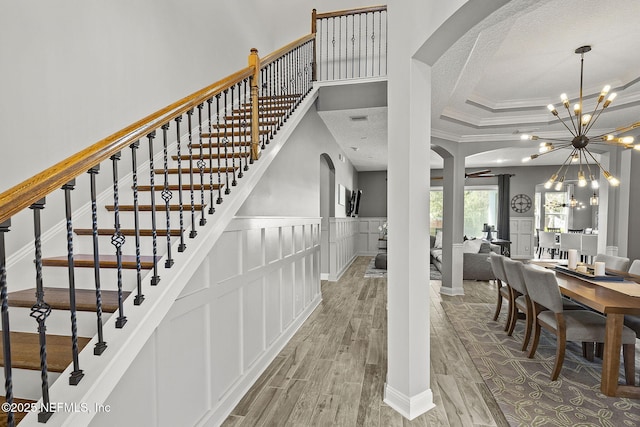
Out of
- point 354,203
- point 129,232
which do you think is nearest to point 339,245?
point 354,203

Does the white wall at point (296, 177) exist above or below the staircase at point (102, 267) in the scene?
above

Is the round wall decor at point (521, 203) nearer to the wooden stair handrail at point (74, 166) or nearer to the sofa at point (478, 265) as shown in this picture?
the sofa at point (478, 265)

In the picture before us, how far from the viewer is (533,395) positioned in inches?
99.0

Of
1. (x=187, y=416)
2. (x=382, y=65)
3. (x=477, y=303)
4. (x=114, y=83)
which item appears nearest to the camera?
(x=187, y=416)

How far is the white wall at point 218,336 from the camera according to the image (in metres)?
1.61

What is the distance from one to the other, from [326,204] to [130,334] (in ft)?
17.9

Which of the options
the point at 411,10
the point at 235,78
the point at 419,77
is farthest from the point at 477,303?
the point at 235,78

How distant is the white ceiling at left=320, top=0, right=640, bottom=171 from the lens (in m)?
2.53

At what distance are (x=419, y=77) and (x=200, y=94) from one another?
1.52m

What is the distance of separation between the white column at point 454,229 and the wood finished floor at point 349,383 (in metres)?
1.47

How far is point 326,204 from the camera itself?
678 centimetres

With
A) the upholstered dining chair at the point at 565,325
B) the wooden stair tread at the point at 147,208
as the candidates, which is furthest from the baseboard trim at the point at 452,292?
the wooden stair tread at the point at 147,208

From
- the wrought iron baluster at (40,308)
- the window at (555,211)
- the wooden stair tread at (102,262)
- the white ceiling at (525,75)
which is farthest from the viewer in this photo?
the window at (555,211)

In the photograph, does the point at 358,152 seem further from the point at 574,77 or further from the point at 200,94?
the point at 200,94
